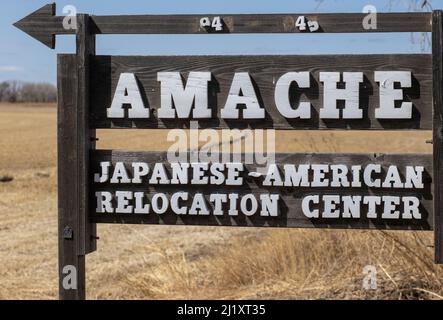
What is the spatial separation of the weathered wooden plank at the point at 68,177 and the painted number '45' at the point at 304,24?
1366mm

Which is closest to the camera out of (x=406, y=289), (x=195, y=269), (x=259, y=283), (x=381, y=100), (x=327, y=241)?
(x=381, y=100)

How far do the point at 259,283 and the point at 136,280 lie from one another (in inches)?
48.5

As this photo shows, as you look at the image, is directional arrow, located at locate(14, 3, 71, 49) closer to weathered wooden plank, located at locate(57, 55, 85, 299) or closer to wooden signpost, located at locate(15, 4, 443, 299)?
wooden signpost, located at locate(15, 4, 443, 299)

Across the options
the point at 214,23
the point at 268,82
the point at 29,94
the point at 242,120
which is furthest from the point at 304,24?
the point at 29,94

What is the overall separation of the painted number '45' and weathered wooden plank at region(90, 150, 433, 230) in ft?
2.45

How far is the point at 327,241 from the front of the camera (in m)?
5.75

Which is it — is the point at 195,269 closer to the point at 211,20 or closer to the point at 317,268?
the point at 317,268

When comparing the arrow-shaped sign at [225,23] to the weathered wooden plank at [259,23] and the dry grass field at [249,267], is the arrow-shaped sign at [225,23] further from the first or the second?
the dry grass field at [249,267]

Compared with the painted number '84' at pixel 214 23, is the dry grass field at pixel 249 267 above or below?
below

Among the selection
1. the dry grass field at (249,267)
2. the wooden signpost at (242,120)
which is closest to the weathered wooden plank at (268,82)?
the wooden signpost at (242,120)

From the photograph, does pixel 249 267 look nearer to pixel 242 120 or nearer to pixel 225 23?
pixel 242 120

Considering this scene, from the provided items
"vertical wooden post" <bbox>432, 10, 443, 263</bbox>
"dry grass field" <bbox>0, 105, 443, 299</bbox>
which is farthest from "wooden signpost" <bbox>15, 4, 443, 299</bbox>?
"dry grass field" <bbox>0, 105, 443, 299</bbox>

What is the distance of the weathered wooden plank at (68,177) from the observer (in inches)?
156
